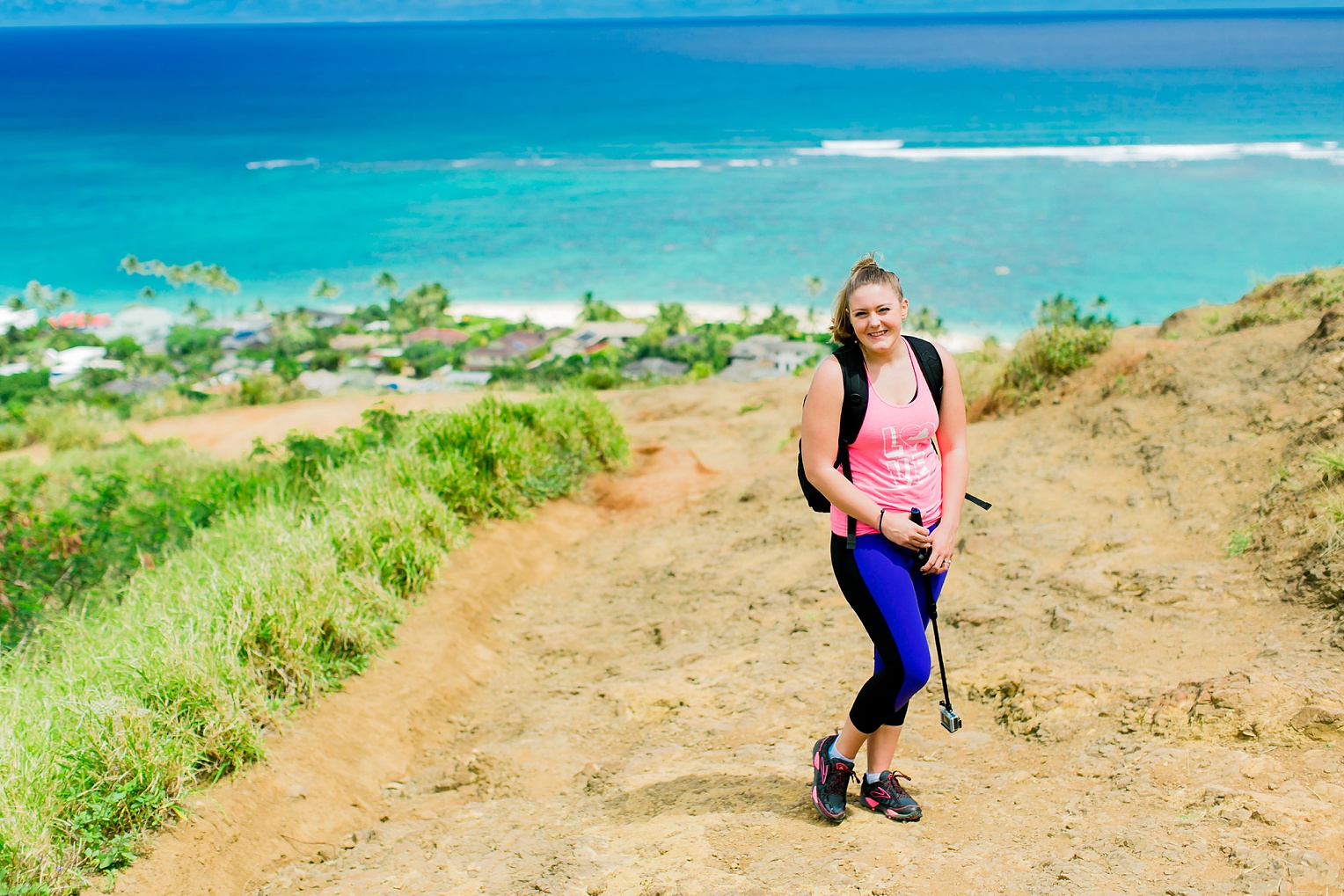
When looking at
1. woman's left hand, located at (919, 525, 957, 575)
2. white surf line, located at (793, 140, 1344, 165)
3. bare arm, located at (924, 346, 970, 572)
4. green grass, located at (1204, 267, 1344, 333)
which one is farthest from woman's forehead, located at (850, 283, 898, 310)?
white surf line, located at (793, 140, 1344, 165)

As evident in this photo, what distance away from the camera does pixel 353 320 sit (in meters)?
39.8

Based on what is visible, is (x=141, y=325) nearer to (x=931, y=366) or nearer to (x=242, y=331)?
(x=242, y=331)

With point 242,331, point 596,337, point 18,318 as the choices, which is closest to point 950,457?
A: point 596,337

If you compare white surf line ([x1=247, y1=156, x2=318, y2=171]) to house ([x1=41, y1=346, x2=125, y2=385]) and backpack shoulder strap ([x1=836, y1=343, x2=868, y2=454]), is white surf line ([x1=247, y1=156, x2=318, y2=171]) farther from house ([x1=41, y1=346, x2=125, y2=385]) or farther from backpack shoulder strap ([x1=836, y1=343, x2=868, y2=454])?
backpack shoulder strap ([x1=836, y1=343, x2=868, y2=454])

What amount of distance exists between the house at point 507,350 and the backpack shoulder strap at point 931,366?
27.8 metres

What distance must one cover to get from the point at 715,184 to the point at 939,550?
58906mm

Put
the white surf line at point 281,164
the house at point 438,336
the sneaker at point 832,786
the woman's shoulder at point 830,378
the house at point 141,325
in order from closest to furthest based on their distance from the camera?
the woman's shoulder at point 830,378 → the sneaker at point 832,786 → the house at point 438,336 → the house at point 141,325 → the white surf line at point 281,164

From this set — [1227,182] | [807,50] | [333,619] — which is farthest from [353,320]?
[807,50]

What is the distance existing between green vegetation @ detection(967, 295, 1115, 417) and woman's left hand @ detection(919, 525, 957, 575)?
220 inches

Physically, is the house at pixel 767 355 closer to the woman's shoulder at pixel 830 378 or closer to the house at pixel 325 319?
the woman's shoulder at pixel 830 378

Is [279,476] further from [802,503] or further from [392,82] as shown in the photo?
[392,82]

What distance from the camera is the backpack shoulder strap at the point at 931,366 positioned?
3.02 meters

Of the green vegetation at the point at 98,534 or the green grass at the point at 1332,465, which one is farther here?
the green vegetation at the point at 98,534

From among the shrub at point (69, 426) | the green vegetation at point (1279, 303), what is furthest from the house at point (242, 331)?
the green vegetation at point (1279, 303)
